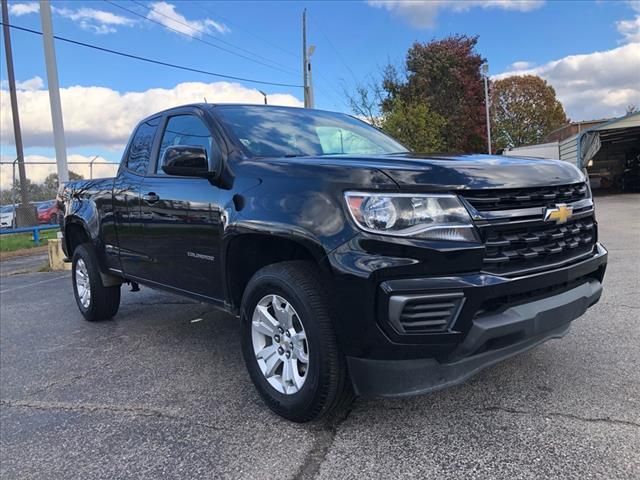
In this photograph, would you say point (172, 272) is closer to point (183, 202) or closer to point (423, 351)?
point (183, 202)

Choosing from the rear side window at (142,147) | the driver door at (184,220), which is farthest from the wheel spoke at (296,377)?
the rear side window at (142,147)

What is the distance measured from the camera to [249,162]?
3408mm

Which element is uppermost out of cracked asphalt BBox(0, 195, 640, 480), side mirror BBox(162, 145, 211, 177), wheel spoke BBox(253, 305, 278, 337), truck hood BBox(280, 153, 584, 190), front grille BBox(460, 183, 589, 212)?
side mirror BBox(162, 145, 211, 177)

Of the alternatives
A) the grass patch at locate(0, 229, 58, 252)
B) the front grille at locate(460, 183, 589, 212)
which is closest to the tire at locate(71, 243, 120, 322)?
the front grille at locate(460, 183, 589, 212)

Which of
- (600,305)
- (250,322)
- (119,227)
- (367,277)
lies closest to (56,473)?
(250,322)

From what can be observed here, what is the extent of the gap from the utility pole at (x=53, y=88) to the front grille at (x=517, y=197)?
1015 centimetres

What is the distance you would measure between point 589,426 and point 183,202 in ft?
9.41

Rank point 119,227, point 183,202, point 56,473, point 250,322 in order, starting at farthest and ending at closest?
point 119,227, point 183,202, point 250,322, point 56,473

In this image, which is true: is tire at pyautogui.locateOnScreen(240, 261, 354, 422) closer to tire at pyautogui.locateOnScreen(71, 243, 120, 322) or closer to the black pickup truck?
the black pickup truck

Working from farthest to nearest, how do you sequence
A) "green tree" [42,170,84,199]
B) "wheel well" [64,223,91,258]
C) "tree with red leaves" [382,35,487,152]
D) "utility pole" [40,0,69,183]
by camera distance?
"tree with red leaves" [382,35,487,152], "green tree" [42,170,84,199], "utility pole" [40,0,69,183], "wheel well" [64,223,91,258]

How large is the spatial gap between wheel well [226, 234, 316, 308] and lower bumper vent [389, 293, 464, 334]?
2.28 ft

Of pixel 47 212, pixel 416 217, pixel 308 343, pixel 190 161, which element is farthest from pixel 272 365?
pixel 47 212

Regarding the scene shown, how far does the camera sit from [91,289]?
5.59 meters

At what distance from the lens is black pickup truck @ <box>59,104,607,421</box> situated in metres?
2.54
